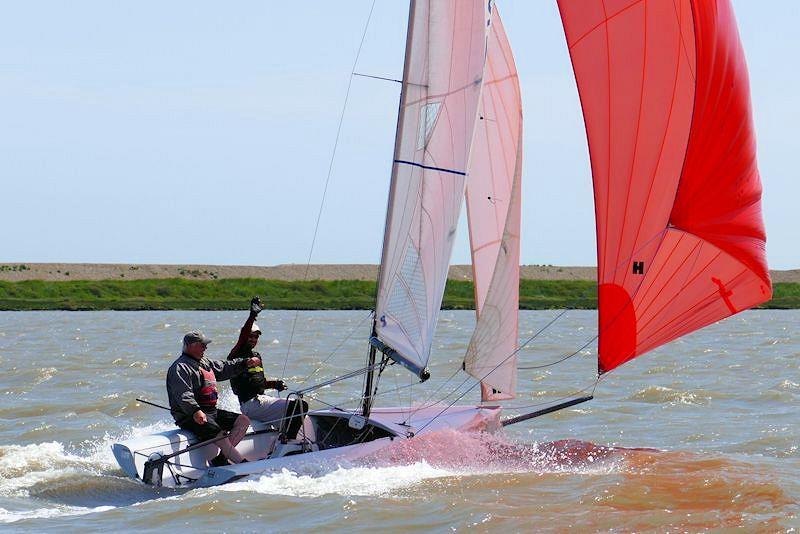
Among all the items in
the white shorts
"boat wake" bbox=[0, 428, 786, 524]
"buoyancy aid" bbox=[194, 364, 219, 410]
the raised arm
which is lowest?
"boat wake" bbox=[0, 428, 786, 524]

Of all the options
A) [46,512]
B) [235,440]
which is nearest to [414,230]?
[235,440]

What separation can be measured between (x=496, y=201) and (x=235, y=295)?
4479cm

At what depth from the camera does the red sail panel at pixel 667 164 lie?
10625 mm

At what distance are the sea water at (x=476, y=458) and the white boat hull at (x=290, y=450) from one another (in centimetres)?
15

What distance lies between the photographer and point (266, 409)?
12.5 metres

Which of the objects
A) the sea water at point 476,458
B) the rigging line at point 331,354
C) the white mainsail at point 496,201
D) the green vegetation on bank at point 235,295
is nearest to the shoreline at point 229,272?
the green vegetation on bank at point 235,295

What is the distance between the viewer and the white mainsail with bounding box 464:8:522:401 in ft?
44.9

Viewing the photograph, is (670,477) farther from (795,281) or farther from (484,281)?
(795,281)

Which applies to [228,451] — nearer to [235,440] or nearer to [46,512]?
[235,440]

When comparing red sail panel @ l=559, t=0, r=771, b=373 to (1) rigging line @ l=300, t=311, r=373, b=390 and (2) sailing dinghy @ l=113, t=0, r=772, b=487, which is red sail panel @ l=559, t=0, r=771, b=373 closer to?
(2) sailing dinghy @ l=113, t=0, r=772, b=487

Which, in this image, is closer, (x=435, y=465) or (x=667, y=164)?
(x=667, y=164)

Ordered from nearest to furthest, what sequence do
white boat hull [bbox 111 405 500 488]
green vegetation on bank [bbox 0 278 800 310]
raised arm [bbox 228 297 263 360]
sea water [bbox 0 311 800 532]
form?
sea water [bbox 0 311 800 532]
white boat hull [bbox 111 405 500 488]
raised arm [bbox 228 297 263 360]
green vegetation on bank [bbox 0 278 800 310]

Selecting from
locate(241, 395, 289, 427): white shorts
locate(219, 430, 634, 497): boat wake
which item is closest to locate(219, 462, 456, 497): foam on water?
locate(219, 430, 634, 497): boat wake

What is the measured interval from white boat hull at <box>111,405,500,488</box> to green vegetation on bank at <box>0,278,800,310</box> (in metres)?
38.7
